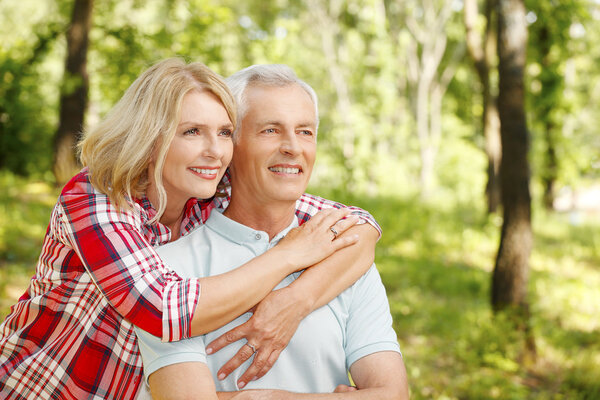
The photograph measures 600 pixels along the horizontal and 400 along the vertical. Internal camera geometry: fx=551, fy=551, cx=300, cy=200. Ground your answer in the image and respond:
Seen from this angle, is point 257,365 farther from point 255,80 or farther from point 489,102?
point 489,102

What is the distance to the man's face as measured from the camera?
234cm

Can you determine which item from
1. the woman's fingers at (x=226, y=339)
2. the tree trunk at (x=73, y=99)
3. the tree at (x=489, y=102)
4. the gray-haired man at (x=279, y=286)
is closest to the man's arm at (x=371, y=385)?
the gray-haired man at (x=279, y=286)

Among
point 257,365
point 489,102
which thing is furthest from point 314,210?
point 489,102

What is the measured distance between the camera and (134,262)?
1847mm

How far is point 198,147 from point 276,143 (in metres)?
0.36

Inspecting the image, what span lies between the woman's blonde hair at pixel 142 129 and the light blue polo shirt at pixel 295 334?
0.25m

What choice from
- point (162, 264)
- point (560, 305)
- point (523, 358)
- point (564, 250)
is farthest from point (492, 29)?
point (162, 264)

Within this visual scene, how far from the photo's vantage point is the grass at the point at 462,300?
542 cm

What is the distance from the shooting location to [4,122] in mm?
11086

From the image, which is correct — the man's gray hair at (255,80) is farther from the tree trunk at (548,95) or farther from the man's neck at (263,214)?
the tree trunk at (548,95)

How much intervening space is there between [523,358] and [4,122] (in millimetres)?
10337

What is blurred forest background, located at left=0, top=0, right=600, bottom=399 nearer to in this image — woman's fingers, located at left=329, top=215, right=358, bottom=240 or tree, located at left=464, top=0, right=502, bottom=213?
tree, located at left=464, top=0, right=502, bottom=213

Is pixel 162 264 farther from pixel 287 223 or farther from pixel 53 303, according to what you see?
pixel 287 223

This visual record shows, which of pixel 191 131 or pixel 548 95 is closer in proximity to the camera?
pixel 191 131
